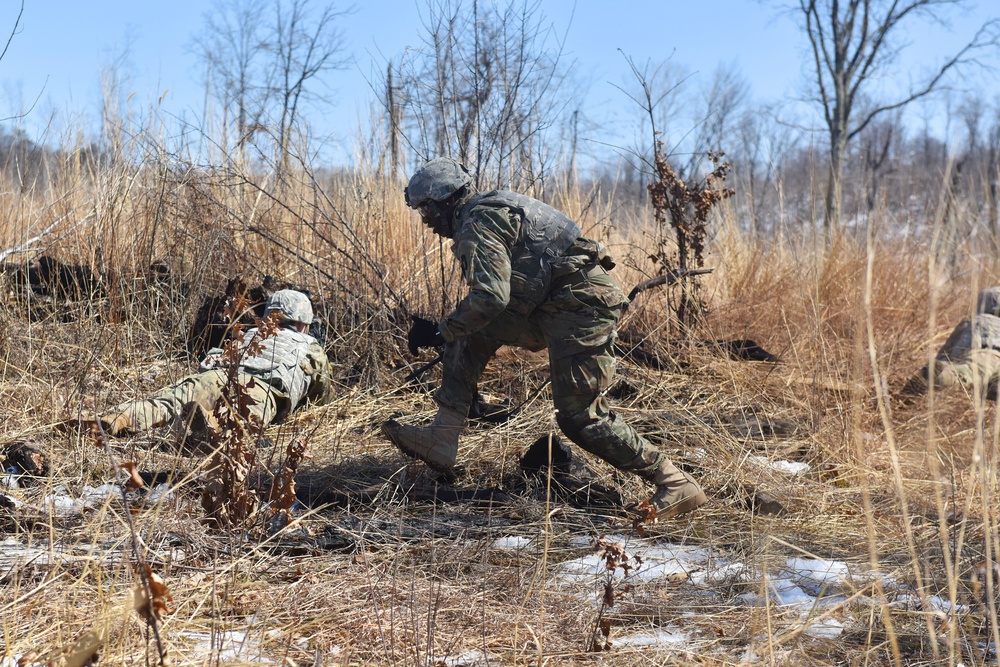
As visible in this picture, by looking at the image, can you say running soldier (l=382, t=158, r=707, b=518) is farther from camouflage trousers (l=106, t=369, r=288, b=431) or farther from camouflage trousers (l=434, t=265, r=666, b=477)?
camouflage trousers (l=106, t=369, r=288, b=431)

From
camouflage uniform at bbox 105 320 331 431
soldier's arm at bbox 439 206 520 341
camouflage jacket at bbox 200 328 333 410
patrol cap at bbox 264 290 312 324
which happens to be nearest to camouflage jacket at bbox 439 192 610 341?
soldier's arm at bbox 439 206 520 341

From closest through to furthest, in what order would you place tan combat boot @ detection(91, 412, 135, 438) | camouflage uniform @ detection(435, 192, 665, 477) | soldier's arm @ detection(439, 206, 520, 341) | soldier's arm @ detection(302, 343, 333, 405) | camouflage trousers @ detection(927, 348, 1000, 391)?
soldier's arm @ detection(439, 206, 520, 341), camouflage uniform @ detection(435, 192, 665, 477), tan combat boot @ detection(91, 412, 135, 438), soldier's arm @ detection(302, 343, 333, 405), camouflage trousers @ detection(927, 348, 1000, 391)

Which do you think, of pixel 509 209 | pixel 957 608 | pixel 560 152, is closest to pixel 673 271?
pixel 560 152

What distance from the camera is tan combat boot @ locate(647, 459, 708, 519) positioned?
10.8ft

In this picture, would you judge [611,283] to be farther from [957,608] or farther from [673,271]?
[673,271]

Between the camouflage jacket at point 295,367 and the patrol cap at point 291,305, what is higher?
the patrol cap at point 291,305

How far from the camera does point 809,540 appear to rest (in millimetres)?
3209

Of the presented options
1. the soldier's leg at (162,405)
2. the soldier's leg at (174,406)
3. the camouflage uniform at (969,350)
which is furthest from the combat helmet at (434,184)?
the camouflage uniform at (969,350)

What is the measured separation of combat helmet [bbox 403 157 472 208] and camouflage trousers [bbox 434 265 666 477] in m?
0.53

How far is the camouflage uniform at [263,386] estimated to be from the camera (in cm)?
372

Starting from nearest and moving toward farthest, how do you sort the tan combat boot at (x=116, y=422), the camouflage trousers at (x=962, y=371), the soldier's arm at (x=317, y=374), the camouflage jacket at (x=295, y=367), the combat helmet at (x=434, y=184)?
the combat helmet at (x=434, y=184), the tan combat boot at (x=116, y=422), the camouflage jacket at (x=295, y=367), the soldier's arm at (x=317, y=374), the camouflage trousers at (x=962, y=371)

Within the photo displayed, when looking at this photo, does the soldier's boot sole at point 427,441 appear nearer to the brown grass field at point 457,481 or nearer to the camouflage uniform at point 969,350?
the brown grass field at point 457,481

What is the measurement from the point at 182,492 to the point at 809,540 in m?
2.31

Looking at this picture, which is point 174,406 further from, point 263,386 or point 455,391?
point 455,391
